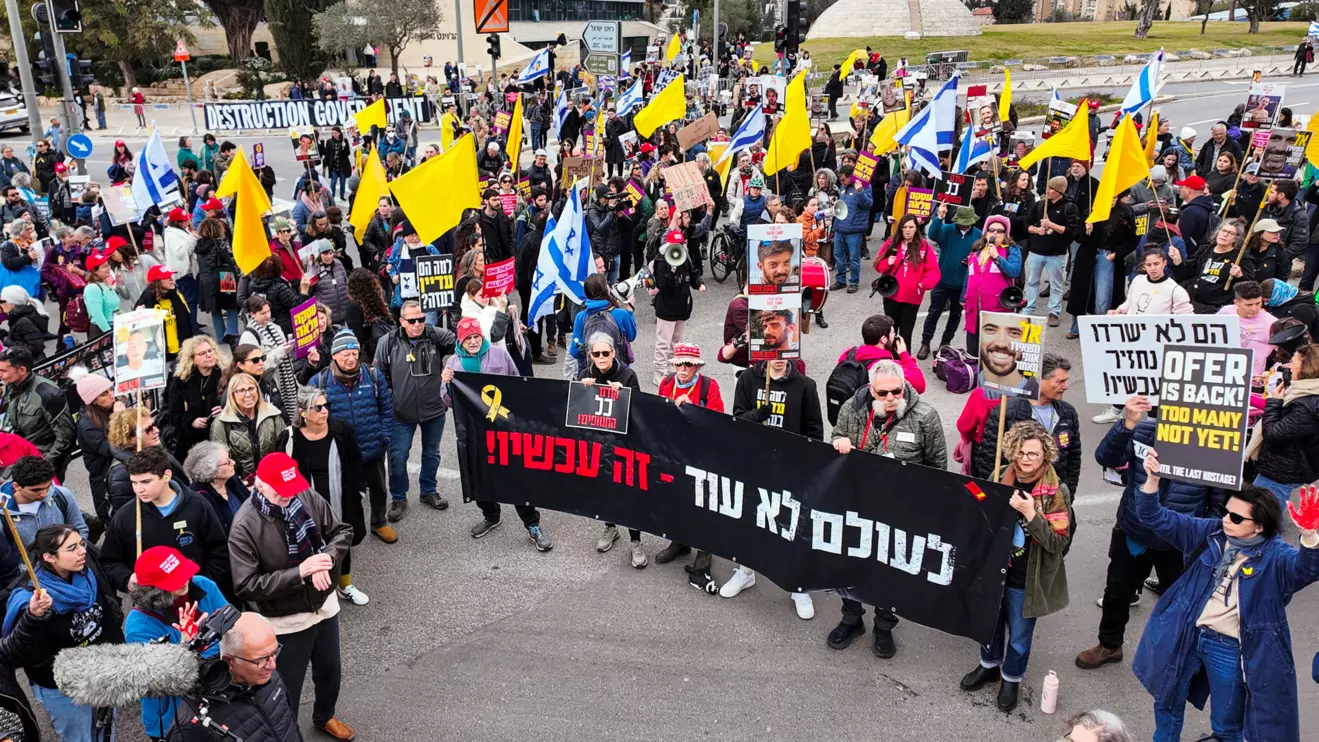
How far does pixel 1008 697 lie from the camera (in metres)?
5.66

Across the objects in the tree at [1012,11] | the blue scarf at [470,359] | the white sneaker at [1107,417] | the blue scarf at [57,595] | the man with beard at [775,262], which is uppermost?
the tree at [1012,11]

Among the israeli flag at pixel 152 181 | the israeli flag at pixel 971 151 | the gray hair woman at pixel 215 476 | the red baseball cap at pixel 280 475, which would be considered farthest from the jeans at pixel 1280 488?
the israeli flag at pixel 152 181

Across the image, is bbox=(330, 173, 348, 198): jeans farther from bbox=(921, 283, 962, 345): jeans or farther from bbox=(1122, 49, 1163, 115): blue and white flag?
bbox=(1122, 49, 1163, 115): blue and white flag

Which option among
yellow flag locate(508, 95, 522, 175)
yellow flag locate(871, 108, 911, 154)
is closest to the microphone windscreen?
yellow flag locate(508, 95, 522, 175)

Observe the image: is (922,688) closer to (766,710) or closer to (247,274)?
(766,710)

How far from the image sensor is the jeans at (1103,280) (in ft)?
38.6

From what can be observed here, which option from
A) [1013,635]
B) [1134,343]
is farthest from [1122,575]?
[1134,343]

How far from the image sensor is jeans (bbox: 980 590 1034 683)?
18.1ft

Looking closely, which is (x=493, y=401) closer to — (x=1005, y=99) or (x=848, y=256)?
(x=848, y=256)

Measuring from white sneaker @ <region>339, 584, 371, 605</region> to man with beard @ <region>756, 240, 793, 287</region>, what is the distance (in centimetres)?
366

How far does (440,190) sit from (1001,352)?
624 centimetres

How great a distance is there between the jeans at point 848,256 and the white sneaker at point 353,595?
933 cm

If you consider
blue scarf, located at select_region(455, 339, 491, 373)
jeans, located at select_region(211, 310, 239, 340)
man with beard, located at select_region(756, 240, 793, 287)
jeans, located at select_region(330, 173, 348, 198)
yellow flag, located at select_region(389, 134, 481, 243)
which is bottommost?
jeans, located at select_region(211, 310, 239, 340)

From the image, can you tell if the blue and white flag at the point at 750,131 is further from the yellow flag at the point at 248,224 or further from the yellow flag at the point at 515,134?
the yellow flag at the point at 248,224
